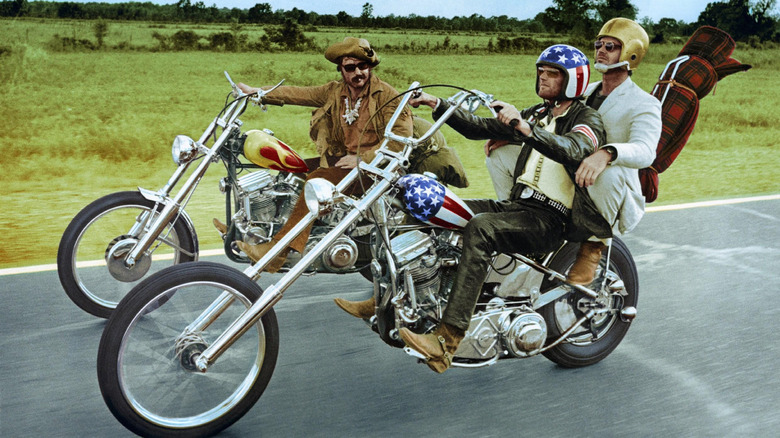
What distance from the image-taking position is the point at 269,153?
499 centimetres

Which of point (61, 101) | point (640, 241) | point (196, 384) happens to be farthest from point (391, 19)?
point (196, 384)

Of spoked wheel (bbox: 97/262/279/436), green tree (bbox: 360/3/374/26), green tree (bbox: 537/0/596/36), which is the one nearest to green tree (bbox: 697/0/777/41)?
green tree (bbox: 537/0/596/36)

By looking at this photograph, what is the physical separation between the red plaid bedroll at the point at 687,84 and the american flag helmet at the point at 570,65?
1.07 meters

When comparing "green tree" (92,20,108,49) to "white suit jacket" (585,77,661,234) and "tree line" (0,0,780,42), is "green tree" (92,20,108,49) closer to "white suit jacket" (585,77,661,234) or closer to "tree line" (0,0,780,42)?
"tree line" (0,0,780,42)

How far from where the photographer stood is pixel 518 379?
4199 mm

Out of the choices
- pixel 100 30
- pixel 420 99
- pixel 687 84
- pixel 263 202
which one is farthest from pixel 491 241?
pixel 100 30

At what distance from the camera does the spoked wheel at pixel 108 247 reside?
15.6 feet

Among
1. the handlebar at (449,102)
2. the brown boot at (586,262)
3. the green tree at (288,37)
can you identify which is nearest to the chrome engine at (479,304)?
the brown boot at (586,262)

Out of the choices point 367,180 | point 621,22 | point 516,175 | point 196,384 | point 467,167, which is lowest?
point 467,167

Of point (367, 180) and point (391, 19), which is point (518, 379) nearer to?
point (367, 180)

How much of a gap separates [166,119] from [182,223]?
7.53m

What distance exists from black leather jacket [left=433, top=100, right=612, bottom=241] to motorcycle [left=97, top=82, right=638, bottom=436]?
0.75 ft

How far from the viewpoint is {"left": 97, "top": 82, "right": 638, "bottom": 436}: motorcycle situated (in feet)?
10.8

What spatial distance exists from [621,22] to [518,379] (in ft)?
6.65
